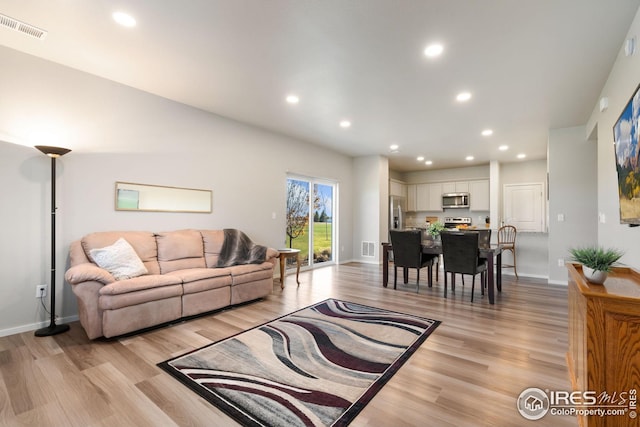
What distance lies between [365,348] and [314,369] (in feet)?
1.92

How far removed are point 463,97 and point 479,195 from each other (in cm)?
Answer: 526

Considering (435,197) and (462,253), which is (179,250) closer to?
(462,253)

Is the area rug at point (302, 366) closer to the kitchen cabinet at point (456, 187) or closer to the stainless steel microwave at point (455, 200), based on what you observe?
the stainless steel microwave at point (455, 200)

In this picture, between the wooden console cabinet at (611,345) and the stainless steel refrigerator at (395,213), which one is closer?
the wooden console cabinet at (611,345)

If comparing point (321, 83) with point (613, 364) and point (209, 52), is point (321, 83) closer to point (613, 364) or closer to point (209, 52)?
point (209, 52)

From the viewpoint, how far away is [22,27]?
7.89 feet

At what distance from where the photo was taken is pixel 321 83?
3.35m

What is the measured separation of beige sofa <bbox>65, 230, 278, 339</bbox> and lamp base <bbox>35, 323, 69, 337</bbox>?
302mm

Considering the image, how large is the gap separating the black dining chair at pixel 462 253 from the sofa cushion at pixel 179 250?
11.6 feet

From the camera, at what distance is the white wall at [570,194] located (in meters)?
4.61

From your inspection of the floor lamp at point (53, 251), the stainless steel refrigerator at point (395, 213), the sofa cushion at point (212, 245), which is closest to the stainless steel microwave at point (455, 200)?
the stainless steel refrigerator at point (395, 213)

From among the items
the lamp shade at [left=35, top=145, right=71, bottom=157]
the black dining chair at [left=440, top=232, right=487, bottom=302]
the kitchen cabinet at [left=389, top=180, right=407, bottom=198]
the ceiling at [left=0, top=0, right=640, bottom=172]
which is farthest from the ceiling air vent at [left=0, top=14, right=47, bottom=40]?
the kitchen cabinet at [left=389, top=180, right=407, bottom=198]

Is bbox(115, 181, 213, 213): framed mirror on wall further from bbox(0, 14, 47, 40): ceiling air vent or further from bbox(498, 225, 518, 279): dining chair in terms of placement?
bbox(498, 225, 518, 279): dining chair

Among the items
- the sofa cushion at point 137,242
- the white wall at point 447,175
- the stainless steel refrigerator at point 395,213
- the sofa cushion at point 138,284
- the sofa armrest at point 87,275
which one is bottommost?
the sofa cushion at point 138,284
